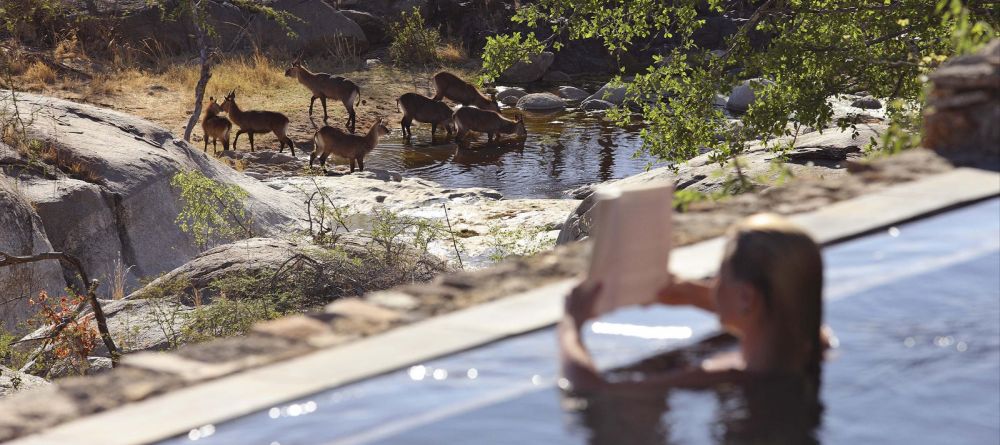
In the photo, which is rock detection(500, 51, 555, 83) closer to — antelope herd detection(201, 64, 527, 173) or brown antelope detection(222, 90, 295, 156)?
antelope herd detection(201, 64, 527, 173)

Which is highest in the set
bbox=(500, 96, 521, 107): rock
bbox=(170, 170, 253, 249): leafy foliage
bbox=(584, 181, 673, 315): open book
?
bbox=(584, 181, 673, 315): open book

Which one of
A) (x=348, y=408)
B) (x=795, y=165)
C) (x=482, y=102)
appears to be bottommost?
(x=482, y=102)

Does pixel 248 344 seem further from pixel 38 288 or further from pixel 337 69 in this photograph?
pixel 337 69

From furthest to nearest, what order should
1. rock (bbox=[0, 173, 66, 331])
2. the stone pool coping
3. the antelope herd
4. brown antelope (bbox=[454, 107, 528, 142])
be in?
brown antelope (bbox=[454, 107, 528, 142])
the antelope herd
rock (bbox=[0, 173, 66, 331])
the stone pool coping

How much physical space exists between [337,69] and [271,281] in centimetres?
1781

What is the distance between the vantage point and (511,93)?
83.3 feet

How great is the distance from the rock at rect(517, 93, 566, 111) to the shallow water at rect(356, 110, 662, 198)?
1210 mm

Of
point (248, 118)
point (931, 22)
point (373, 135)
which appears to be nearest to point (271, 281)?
point (931, 22)

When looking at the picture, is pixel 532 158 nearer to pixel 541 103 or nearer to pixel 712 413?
pixel 541 103

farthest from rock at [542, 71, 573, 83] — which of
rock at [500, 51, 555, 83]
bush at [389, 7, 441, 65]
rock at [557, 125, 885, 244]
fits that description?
rock at [557, 125, 885, 244]

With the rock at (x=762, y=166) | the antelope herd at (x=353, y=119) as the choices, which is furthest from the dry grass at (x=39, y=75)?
the rock at (x=762, y=166)

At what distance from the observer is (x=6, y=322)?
32.3 feet

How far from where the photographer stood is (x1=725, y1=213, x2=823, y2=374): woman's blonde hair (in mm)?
3607

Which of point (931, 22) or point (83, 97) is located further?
point (83, 97)
